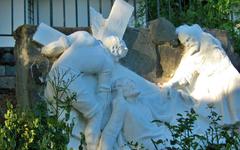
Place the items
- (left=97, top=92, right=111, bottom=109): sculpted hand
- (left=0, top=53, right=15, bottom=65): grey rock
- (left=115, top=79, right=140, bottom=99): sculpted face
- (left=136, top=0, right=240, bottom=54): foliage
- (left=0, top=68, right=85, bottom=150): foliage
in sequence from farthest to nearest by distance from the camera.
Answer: (left=136, top=0, right=240, bottom=54): foliage < (left=0, top=53, right=15, bottom=65): grey rock < (left=115, top=79, right=140, bottom=99): sculpted face < (left=97, top=92, right=111, bottom=109): sculpted hand < (left=0, top=68, right=85, bottom=150): foliage

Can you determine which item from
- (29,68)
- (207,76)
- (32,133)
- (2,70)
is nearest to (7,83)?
(2,70)

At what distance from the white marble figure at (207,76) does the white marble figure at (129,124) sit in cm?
43

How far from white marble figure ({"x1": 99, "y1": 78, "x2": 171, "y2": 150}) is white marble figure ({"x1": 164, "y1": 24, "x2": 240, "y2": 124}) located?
428 mm

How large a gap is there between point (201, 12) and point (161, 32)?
1752 mm

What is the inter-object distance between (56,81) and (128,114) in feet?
2.16

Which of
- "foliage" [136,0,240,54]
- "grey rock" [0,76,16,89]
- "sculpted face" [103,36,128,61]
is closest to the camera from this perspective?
"sculpted face" [103,36,128,61]

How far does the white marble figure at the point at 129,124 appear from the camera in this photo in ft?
19.1

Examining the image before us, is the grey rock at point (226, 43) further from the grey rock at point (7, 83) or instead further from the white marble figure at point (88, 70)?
the grey rock at point (7, 83)

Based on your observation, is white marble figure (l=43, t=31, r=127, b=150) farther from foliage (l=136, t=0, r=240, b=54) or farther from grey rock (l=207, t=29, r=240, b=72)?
foliage (l=136, t=0, r=240, b=54)

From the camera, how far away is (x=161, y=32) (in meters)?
6.63

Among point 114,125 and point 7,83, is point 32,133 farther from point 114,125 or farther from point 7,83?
point 7,83

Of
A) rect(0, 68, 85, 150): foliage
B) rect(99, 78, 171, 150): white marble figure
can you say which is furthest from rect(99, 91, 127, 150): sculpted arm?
rect(0, 68, 85, 150): foliage

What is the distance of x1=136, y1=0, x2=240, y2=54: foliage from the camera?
802 centimetres

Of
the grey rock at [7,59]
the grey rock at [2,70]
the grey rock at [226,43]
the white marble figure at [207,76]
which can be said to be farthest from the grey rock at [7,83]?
the grey rock at [226,43]
